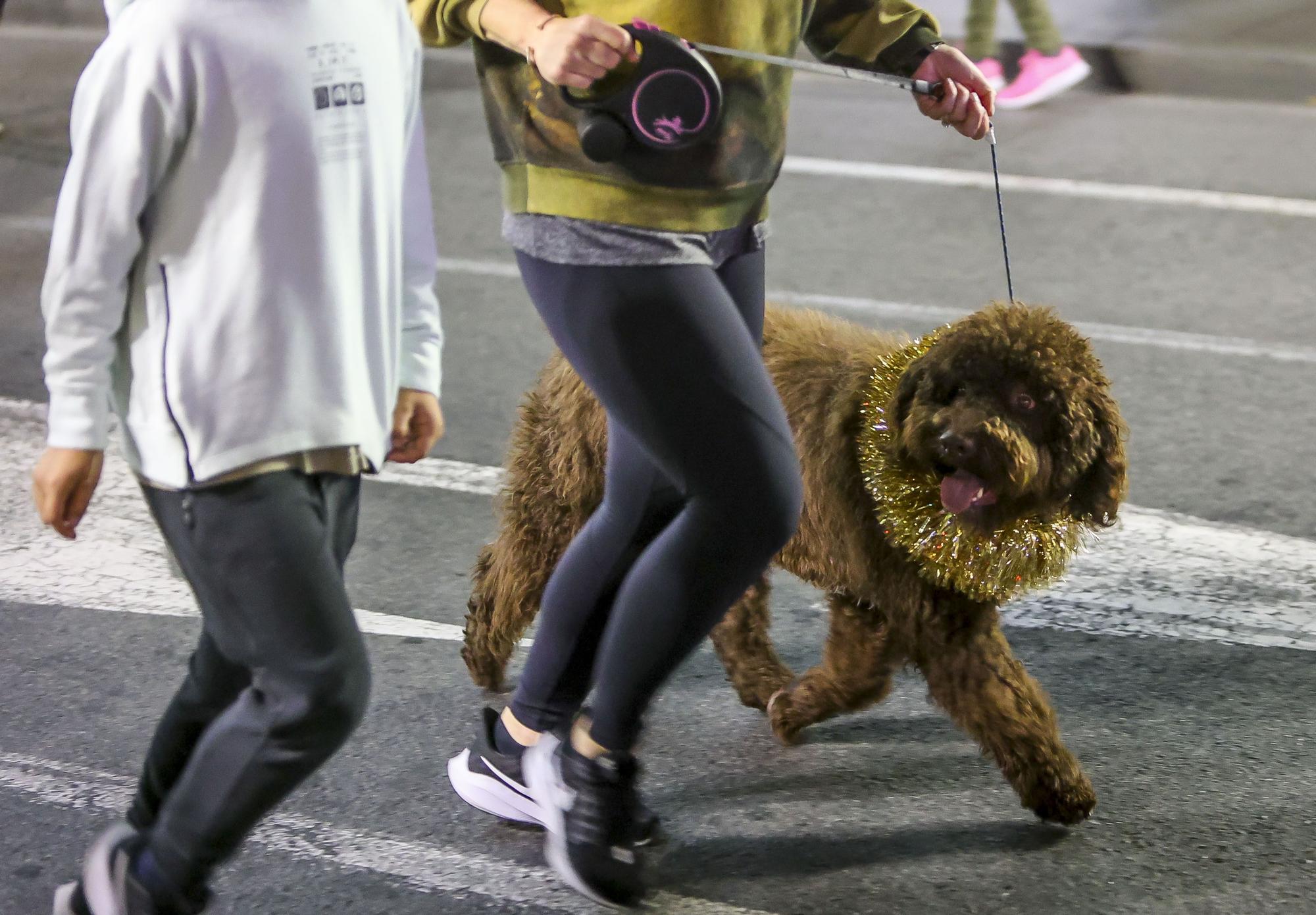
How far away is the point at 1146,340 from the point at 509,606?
315cm

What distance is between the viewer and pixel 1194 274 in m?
6.38

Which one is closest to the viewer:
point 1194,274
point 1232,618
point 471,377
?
point 1232,618

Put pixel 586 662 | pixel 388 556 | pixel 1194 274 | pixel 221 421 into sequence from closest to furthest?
pixel 221 421
pixel 586 662
pixel 388 556
pixel 1194 274

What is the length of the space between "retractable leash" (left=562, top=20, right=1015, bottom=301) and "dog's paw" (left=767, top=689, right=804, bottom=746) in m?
1.32

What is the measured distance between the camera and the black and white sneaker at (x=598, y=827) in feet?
8.88

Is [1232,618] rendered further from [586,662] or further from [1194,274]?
[1194,274]

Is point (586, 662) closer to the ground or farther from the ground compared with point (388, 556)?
farther from the ground

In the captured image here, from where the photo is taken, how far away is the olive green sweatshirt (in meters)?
2.45

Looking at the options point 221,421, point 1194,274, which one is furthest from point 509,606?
point 1194,274

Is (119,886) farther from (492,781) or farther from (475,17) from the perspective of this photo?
(475,17)

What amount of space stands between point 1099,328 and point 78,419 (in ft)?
14.4

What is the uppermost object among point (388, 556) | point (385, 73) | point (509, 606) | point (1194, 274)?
point (385, 73)

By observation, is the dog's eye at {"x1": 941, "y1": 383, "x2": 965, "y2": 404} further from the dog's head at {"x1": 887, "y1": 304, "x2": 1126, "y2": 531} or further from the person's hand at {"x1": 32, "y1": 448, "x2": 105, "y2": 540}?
the person's hand at {"x1": 32, "y1": 448, "x2": 105, "y2": 540}

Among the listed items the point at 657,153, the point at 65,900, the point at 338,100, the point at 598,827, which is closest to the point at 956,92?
the point at 657,153
